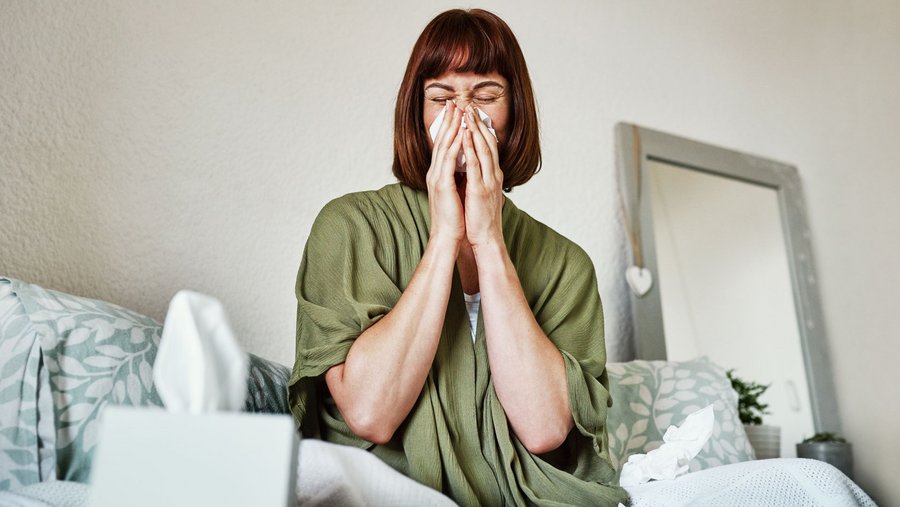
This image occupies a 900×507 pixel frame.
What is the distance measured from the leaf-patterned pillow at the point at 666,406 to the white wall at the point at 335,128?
33cm

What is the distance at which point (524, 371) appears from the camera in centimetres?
96

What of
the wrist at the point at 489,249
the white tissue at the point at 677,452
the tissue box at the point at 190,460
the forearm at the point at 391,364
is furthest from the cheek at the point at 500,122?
the tissue box at the point at 190,460

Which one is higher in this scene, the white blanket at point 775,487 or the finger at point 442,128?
the finger at point 442,128

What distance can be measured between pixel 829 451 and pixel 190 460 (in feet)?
6.58

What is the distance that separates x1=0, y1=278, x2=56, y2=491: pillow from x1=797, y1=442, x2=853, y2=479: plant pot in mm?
1855

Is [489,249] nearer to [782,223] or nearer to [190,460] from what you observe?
[190,460]

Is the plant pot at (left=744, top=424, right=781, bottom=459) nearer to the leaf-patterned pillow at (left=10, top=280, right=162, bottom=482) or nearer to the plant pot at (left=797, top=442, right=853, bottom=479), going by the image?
the plant pot at (left=797, top=442, right=853, bottom=479)

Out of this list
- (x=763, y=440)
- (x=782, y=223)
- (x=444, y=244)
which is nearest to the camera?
(x=444, y=244)

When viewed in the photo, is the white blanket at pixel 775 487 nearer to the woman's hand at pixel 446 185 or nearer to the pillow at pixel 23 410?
the woman's hand at pixel 446 185


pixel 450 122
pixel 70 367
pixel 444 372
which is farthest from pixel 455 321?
pixel 70 367

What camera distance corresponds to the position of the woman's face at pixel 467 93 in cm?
115

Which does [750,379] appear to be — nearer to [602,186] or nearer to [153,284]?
[602,186]

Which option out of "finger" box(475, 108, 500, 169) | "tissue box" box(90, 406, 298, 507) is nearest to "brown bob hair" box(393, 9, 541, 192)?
"finger" box(475, 108, 500, 169)

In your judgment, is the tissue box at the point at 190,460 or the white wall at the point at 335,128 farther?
the white wall at the point at 335,128
